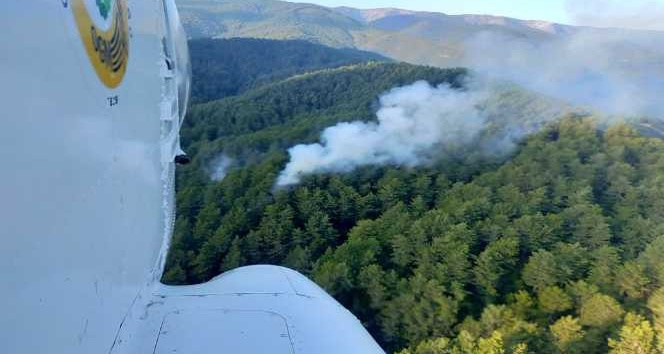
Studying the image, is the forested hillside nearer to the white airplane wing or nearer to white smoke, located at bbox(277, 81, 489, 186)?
white smoke, located at bbox(277, 81, 489, 186)

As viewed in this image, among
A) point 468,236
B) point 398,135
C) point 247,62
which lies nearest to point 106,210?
point 468,236

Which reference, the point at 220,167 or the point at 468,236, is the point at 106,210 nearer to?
the point at 468,236

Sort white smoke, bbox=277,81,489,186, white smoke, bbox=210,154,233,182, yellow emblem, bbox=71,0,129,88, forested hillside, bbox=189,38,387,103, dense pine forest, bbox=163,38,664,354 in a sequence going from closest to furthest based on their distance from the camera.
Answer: yellow emblem, bbox=71,0,129,88
dense pine forest, bbox=163,38,664,354
white smoke, bbox=277,81,489,186
white smoke, bbox=210,154,233,182
forested hillside, bbox=189,38,387,103

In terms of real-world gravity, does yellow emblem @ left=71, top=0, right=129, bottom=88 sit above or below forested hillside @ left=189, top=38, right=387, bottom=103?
above

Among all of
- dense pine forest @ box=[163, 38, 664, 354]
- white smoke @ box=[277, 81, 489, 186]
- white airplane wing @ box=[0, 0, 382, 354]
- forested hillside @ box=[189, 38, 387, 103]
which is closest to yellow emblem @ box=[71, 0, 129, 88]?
white airplane wing @ box=[0, 0, 382, 354]

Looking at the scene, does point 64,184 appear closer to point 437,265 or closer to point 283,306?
point 283,306

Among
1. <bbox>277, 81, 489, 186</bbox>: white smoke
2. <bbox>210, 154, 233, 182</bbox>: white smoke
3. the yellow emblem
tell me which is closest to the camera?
the yellow emblem

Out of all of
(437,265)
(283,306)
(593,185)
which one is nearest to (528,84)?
(593,185)
